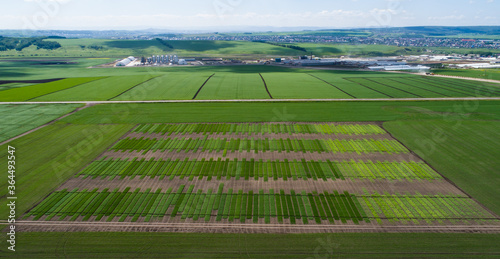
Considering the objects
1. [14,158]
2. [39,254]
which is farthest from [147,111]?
[39,254]

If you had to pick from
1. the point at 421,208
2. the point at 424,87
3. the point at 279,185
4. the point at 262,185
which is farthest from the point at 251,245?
the point at 424,87

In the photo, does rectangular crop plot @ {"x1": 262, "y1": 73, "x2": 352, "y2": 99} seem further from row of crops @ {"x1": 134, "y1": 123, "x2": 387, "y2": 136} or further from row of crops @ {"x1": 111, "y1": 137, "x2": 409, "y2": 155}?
row of crops @ {"x1": 111, "y1": 137, "x2": 409, "y2": 155}

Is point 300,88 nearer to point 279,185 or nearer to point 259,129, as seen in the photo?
point 259,129

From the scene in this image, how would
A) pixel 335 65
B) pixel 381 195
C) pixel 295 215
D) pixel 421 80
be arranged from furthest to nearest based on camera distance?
pixel 335 65
pixel 421 80
pixel 381 195
pixel 295 215

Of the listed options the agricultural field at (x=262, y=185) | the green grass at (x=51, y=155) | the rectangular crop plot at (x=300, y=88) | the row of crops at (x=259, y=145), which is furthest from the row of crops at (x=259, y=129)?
the rectangular crop plot at (x=300, y=88)

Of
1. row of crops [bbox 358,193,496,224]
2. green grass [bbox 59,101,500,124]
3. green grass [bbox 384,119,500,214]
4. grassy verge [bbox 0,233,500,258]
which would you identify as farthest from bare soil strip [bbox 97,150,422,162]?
grassy verge [bbox 0,233,500,258]

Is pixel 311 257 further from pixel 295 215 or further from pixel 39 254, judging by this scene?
pixel 39 254
